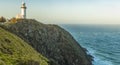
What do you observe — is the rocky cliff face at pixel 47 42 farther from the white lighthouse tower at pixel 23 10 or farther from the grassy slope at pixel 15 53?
the grassy slope at pixel 15 53

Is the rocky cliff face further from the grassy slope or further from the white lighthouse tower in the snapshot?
the grassy slope

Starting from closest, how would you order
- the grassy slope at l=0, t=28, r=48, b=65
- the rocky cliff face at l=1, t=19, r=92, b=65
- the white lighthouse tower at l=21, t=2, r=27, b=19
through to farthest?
the grassy slope at l=0, t=28, r=48, b=65 → the rocky cliff face at l=1, t=19, r=92, b=65 → the white lighthouse tower at l=21, t=2, r=27, b=19

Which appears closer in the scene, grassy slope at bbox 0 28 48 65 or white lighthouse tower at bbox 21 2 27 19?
grassy slope at bbox 0 28 48 65

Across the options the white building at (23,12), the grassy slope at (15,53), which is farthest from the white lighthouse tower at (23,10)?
the grassy slope at (15,53)

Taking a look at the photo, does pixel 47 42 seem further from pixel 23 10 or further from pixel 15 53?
pixel 15 53

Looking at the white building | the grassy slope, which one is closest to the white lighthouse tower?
the white building

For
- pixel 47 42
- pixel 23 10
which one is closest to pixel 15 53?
pixel 47 42
